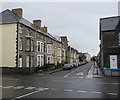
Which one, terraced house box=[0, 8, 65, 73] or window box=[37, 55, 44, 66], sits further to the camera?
window box=[37, 55, 44, 66]

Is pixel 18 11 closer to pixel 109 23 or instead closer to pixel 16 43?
pixel 16 43

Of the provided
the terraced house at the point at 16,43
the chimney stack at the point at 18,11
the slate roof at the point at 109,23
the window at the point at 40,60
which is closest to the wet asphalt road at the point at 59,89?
the terraced house at the point at 16,43

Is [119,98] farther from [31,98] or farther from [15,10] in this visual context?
[15,10]

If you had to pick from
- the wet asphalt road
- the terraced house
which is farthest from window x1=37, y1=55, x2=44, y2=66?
the wet asphalt road

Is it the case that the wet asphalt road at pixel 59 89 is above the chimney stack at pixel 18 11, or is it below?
below

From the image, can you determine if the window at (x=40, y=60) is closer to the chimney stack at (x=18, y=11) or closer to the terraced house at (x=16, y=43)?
the terraced house at (x=16, y=43)

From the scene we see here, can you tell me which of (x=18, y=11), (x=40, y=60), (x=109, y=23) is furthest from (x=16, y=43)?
(x=109, y=23)

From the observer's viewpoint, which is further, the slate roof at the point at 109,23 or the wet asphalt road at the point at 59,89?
the slate roof at the point at 109,23

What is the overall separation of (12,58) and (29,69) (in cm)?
365

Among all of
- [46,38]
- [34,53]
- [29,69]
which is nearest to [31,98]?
[29,69]

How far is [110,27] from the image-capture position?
2877 cm

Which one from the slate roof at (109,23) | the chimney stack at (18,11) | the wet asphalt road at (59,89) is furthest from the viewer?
the chimney stack at (18,11)

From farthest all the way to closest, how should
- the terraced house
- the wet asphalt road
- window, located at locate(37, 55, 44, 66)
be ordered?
window, located at locate(37, 55, 44, 66)
the terraced house
the wet asphalt road

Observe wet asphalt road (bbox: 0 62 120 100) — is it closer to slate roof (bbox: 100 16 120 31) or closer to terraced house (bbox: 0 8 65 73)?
terraced house (bbox: 0 8 65 73)
